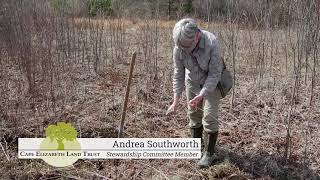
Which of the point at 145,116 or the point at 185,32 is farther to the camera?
the point at 145,116

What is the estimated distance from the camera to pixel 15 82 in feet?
14.8

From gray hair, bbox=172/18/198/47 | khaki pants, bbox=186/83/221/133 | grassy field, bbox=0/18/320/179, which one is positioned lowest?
grassy field, bbox=0/18/320/179

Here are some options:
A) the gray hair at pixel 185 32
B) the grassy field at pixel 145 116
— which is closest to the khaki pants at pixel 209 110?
the grassy field at pixel 145 116

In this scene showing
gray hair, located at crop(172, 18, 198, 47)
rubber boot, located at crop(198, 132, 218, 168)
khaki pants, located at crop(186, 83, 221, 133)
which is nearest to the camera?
gray hair, located at crop(172, 18, 198, 47)

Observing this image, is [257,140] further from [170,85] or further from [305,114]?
[170,85]

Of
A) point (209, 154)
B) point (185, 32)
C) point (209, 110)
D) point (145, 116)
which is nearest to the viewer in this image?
point (185, 32)

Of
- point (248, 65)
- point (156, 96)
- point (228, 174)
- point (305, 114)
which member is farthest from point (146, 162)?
point (248, 65)

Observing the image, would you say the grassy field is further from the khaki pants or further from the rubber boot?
the khaki pants

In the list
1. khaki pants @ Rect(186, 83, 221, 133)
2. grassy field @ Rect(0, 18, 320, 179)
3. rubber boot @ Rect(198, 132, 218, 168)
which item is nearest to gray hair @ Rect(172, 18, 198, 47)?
khaki pants @ Rect(186, 83, 221, 133)

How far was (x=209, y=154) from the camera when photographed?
9.81 feet

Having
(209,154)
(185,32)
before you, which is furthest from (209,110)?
(185,32)

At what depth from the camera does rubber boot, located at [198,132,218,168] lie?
2938mm

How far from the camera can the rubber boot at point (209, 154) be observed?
116 inches

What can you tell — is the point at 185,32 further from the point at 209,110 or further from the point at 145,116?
the point at 145,116
